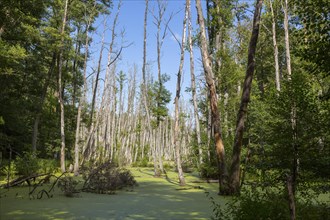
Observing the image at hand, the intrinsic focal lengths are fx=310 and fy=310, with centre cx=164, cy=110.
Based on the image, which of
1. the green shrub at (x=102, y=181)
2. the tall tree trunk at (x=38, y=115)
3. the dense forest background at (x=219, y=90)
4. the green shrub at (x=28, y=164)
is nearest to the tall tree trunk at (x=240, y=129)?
the dense forest background at (x=219, y=90)

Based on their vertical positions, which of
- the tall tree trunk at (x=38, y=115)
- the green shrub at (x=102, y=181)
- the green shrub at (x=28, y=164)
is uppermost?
the tall tree trunk at (x=38, y=115)

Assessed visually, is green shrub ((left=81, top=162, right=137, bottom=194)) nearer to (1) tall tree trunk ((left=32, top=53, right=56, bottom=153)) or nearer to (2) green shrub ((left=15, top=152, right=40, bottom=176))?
(2) green shrub ((left=15, top=152, right=40, bottom=176))

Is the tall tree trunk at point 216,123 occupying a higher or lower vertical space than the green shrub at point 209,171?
higher

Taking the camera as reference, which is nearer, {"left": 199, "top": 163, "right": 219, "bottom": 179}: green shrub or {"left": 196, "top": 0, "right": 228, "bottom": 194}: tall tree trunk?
{"left": 196, "top": 0, "right": 228, "bottom": 194}: tall tree trunk

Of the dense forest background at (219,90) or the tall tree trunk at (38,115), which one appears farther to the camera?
the tall tree trunk at (38,115)

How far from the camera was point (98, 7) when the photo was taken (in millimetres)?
20953

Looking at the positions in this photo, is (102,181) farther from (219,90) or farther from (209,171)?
(219,90)

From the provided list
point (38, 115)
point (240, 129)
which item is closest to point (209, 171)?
point (240, 129)

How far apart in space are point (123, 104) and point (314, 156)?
37.7 m

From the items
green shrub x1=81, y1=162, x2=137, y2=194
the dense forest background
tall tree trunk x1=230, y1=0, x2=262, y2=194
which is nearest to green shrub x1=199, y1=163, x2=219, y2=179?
the dense forest background

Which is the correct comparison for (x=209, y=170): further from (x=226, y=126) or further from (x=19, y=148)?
(x=19, y=148)

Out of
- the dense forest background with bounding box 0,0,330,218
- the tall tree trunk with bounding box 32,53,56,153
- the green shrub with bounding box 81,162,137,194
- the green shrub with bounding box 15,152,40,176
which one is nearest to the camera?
the dense forest background with bounding box 0,0,330,218

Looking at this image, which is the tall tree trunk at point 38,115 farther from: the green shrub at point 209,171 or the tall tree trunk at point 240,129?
the tall tree trunk at point 240,129

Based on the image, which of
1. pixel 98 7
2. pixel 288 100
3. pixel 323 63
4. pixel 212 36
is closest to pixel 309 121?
pixel 288 100
